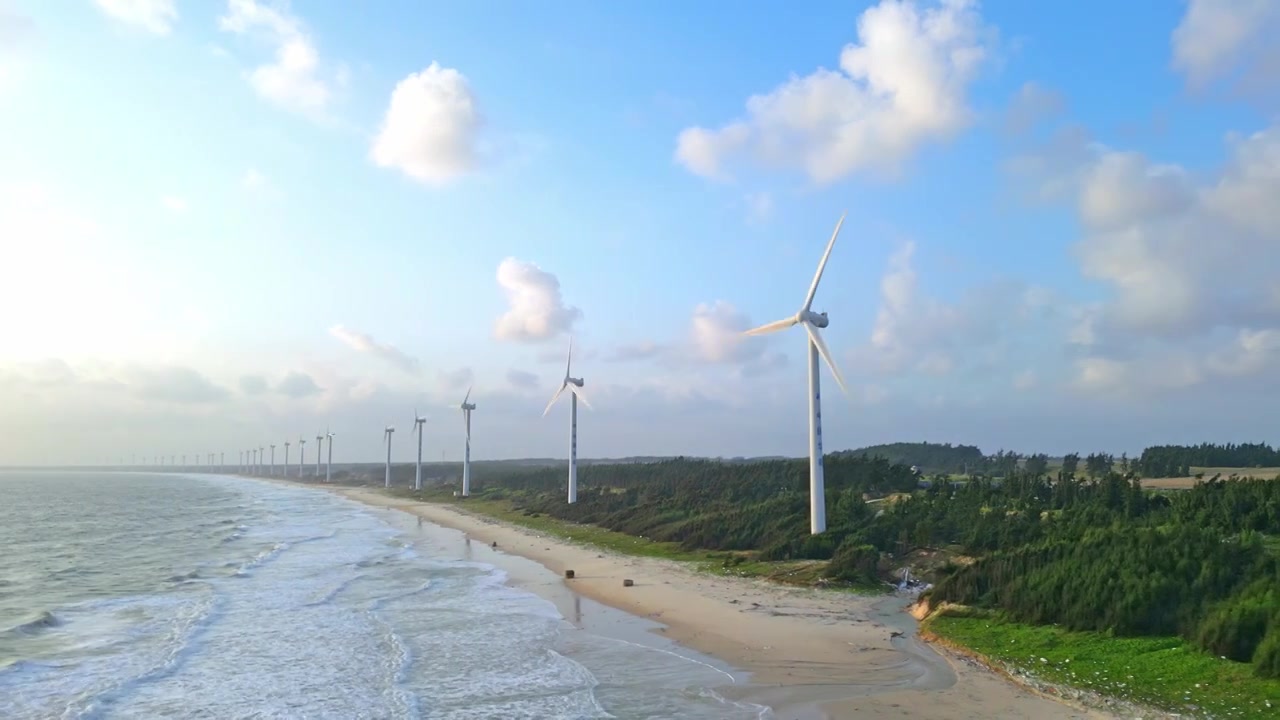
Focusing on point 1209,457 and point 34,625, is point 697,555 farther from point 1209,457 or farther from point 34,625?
point 1209,457

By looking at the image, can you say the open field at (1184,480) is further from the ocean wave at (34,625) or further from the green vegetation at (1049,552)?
the ocean wave at (34,625)

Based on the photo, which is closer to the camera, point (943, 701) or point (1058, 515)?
point (943, 701)

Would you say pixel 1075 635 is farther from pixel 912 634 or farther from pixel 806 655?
pixel 806 655

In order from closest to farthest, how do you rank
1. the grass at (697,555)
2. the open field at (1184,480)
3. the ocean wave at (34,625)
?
the ocean wave at (34,625) → the grass at (697,555) → the open field at (1184,480)

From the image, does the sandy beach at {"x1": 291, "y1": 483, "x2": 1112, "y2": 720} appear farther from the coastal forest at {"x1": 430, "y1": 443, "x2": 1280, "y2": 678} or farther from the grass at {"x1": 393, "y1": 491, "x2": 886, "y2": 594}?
the coastal forest at {"x1": 430, "y1": 443, "x2": 1280, "y2": 678}

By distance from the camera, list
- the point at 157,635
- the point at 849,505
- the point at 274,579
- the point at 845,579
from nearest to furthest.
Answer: the point at 157,635 → the point at 845,579 → the point at 274,579 → the point at 849,505

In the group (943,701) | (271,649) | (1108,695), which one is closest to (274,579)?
(271,649)

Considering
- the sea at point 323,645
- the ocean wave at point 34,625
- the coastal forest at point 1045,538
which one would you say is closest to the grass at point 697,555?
the coastal forest at point 1045,538
